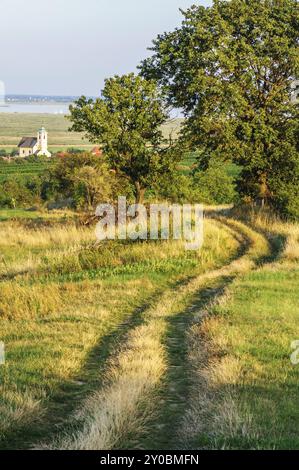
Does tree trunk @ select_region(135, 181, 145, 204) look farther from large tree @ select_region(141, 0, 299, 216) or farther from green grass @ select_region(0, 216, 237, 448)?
green grass @ select_region(0, 216, 237, 448)

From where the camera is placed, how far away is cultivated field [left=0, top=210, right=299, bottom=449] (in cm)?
656

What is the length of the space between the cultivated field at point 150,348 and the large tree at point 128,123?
9.65 meters

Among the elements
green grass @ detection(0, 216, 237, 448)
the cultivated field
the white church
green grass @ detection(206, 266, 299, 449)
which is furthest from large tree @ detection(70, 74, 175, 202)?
the white church

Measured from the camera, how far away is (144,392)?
302 inches

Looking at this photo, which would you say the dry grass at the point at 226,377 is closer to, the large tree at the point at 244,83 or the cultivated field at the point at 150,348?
the cultivated field at the point at 150,348

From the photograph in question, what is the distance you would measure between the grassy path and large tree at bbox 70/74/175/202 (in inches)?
609

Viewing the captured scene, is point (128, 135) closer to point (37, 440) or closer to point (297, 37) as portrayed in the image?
point (297, 37)

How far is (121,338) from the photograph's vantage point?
10602mm

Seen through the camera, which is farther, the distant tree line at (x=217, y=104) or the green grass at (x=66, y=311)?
the distant tree line at (x=217, y=104)

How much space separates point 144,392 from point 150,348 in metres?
1.95

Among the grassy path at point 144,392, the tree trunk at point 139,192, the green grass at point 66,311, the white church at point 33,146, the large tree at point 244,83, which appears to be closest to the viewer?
the grassy path at point 144,392

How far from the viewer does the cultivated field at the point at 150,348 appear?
656cm

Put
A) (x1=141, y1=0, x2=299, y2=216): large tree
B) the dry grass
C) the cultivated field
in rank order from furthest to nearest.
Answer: (x1=141, y1=0, x2=299, y2=216): large tree, the cultivated field, the dry grass

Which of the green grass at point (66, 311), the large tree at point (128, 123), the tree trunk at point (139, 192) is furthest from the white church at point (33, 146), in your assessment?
the green grass at point (66, 311)
